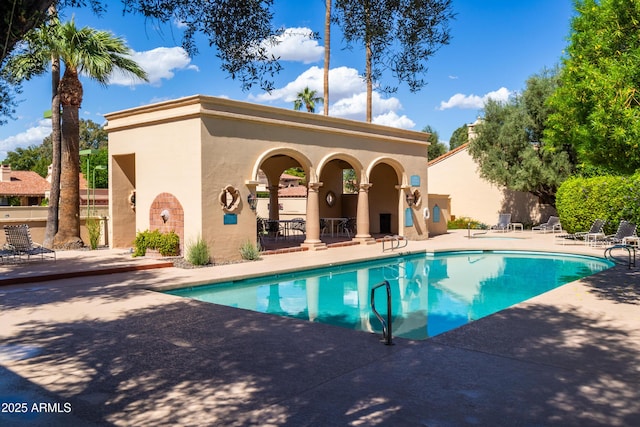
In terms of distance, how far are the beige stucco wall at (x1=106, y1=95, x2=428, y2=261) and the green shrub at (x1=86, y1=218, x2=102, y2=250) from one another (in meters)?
0.79

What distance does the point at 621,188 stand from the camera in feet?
65.2

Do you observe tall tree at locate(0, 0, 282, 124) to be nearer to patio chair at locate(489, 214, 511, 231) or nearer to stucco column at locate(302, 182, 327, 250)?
stucco column at locate(302, 182, 327, 250)

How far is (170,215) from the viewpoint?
15367 mm

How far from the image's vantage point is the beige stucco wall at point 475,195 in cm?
2975

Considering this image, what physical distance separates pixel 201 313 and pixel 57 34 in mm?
13031

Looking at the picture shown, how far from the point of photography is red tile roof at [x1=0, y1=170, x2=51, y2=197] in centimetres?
4320

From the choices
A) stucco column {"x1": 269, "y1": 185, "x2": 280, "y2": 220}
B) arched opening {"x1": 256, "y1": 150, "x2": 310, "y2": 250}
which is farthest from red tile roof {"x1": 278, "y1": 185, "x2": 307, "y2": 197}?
stucco column {"x1": 269, "y1": 185, "x2": 280, "y2": 220}

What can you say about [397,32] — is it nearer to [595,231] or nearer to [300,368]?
[300,368]

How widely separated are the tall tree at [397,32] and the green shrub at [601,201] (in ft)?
50.7

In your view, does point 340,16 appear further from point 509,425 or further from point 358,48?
point 509,425

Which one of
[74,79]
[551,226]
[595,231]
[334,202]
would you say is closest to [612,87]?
[595,231]

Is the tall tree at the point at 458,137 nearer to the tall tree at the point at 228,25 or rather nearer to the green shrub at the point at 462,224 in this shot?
the green shrub at the point at 462,224

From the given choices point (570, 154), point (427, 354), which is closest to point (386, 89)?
point (427, 354)

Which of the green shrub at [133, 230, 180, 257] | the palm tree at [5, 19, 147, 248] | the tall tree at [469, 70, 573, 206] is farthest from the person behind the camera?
the tall tree at [469, 70, 573, 206]
